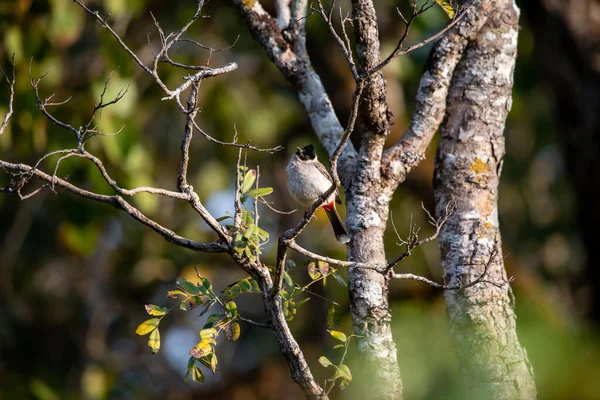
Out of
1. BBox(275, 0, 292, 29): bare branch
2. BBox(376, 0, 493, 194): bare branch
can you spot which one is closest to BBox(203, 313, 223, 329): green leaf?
BBox(376, 0, 493, 194): bare branch

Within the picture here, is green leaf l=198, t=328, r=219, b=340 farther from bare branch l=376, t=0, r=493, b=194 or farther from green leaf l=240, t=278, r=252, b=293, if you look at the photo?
bare branch l=376, t=0, r=493, b=194

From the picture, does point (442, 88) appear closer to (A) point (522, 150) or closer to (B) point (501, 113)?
(B) point (501, 113)

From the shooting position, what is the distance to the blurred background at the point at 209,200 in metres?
5.45

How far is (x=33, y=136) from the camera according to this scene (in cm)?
542

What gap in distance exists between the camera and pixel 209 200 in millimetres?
8227

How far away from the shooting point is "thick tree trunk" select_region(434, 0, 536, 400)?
3209 mm

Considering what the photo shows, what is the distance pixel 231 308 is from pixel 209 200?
211 inches

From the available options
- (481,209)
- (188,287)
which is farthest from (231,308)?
(481,209)

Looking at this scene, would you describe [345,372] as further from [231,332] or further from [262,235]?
[262,235]

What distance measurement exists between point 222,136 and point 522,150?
4.68 m

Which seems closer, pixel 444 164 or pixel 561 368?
pixel 561 368

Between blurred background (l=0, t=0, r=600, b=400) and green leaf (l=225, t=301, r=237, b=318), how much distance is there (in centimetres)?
73

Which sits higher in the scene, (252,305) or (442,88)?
(252,305)

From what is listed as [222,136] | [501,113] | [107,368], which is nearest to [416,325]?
[501,113]
